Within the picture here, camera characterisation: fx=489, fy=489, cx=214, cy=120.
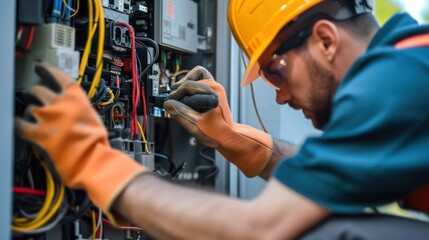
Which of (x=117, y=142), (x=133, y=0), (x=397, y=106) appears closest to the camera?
(x=397, y=106)

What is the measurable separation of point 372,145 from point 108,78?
2.81ft

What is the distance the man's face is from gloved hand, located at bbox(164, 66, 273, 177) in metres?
0.38

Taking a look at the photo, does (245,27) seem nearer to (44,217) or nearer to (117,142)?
(117,142)

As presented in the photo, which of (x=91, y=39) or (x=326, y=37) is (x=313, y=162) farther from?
(x=91, y=39)

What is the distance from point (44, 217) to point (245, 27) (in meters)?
0.75

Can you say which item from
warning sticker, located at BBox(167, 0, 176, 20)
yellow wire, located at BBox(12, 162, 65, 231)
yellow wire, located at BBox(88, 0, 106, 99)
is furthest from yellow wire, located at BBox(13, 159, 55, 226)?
warning sticker, located at BBox(167, 0, 176, 20)

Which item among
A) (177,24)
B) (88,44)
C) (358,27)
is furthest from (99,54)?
(177,24)

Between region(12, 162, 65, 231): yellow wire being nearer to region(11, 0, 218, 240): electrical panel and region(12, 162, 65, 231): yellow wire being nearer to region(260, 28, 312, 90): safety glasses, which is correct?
region(11, 0, 218, 240): electrical panel

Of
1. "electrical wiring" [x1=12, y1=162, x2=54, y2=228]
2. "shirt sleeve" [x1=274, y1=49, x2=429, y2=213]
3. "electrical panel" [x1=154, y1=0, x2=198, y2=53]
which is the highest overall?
"electrical panel" [x1=154, y1=0, x2=198, y2=53]

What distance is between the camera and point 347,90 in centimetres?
99

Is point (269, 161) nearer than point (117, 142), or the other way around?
point (117, 142)

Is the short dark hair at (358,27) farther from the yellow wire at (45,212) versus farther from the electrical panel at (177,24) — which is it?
the electrical panel at (177,24)

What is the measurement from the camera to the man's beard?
1.21m

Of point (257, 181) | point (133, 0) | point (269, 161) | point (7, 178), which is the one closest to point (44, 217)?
point (7, 178)
